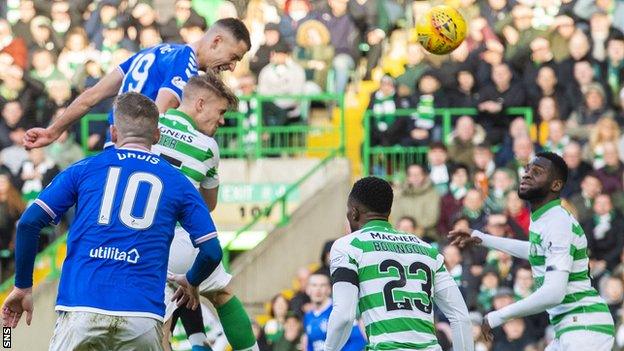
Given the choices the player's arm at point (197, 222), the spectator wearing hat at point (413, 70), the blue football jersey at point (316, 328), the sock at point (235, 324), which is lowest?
the blue football jersey at point (316, 328)

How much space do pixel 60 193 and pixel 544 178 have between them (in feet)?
12.6

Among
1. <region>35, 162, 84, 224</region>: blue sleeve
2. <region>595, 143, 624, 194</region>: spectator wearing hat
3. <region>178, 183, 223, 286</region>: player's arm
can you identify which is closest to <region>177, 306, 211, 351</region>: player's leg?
<region>178, 183, 223, 286</region>: player's arm

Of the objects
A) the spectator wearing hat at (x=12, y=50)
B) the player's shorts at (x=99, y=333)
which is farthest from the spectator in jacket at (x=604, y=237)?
the player's shorts at (x=99, y=333)

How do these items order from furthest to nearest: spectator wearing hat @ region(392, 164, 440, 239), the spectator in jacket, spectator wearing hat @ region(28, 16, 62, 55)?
1. spectator wearing hat @ region(28, 16, 62, 55)
2. spectator wearing hat @ region(392, 164, 440, 239)
3. the spectator in jacket

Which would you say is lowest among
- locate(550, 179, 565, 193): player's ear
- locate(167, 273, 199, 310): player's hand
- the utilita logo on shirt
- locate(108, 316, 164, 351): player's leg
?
locate(108, 316, 164, 351): player's leg

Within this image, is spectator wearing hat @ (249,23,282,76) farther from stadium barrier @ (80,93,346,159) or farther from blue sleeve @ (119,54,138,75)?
blue sleeve @ (119,54,138,75)

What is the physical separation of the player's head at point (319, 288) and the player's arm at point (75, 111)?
582 cm

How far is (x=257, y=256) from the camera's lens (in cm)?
2062

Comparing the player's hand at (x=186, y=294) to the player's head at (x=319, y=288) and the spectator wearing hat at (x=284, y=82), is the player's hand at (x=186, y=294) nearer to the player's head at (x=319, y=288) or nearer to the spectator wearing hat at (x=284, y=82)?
the player's head at (x=319, y=288)

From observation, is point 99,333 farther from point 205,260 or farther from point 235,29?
point 235,29

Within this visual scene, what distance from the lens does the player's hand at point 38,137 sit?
11570mm

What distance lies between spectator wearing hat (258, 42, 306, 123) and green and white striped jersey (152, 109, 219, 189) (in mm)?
10466

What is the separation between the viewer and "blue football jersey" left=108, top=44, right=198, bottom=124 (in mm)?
11945

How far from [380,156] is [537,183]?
9.88 metres
